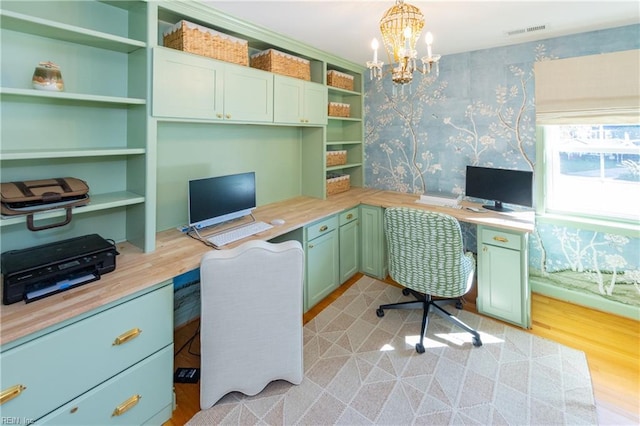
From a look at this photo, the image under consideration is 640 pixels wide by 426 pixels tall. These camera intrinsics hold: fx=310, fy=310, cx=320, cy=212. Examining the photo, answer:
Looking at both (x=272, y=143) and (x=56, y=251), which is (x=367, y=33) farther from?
(x=56, y=251)

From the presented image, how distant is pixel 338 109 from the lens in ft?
11.4

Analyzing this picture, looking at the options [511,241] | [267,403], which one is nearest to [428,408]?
[267,403]

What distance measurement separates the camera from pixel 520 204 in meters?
2.69

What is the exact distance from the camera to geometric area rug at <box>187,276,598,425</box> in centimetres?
168

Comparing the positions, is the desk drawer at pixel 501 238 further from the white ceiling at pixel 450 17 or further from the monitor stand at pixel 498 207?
the white ceiling at pixel 450 17

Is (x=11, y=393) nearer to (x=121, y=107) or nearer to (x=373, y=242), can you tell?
(x=121, y=107)

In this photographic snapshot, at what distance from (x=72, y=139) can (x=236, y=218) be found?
3.81ft

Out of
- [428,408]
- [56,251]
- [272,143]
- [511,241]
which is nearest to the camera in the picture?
[56,251]

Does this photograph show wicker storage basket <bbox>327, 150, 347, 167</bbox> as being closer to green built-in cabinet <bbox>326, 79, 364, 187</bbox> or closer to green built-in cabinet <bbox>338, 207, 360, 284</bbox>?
green built-in cabinet <bbox>326, 79, 364, 187</bbox>

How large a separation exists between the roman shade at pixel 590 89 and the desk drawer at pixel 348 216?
1.80 meters

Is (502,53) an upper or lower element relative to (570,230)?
upper

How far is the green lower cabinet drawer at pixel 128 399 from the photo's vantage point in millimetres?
1300

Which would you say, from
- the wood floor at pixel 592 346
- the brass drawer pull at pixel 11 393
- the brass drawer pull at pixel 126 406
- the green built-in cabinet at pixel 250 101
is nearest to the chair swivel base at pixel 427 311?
the wood floor at pixel 592 346

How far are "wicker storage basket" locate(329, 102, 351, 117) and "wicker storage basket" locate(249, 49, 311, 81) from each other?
0.55m
